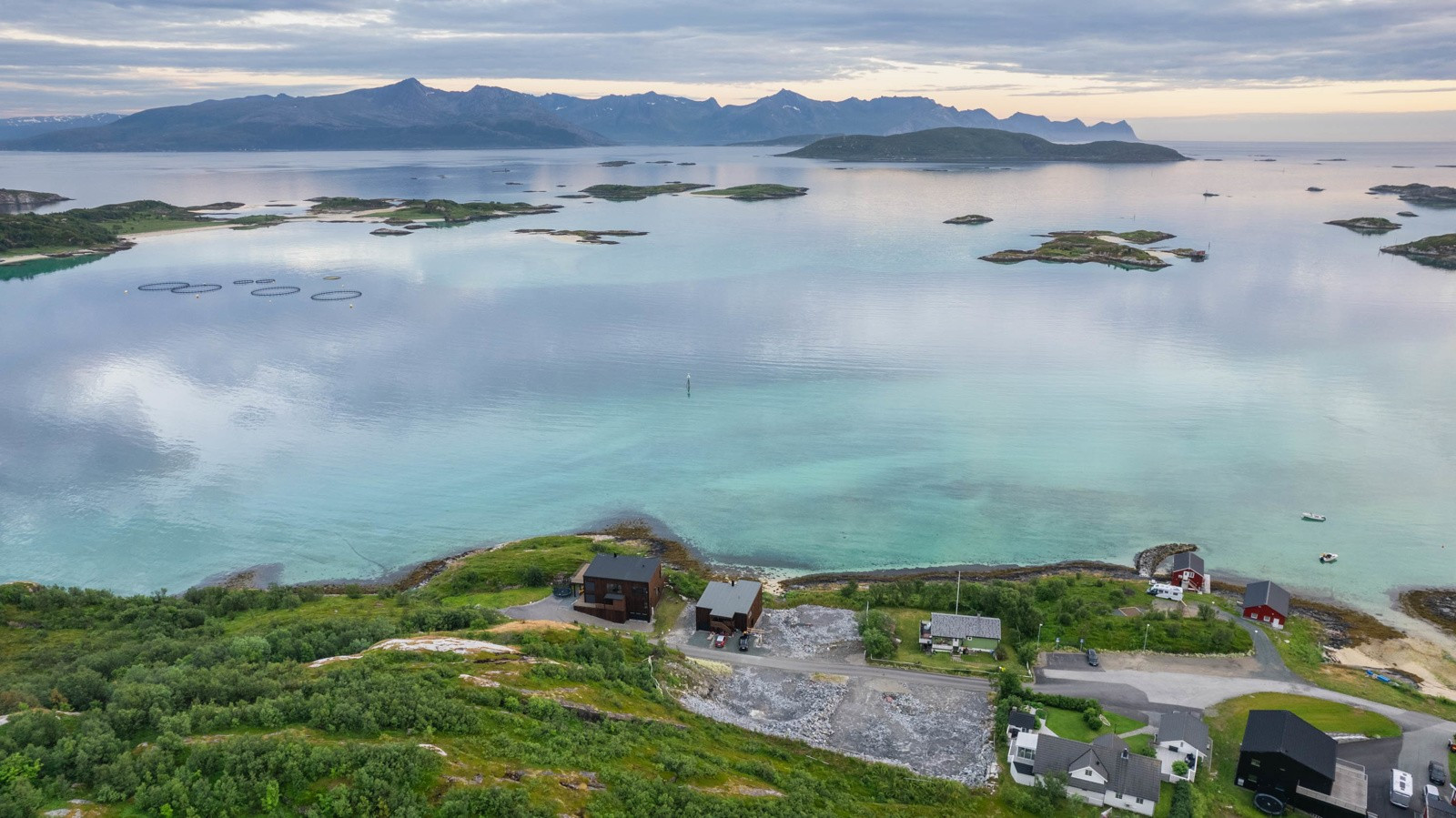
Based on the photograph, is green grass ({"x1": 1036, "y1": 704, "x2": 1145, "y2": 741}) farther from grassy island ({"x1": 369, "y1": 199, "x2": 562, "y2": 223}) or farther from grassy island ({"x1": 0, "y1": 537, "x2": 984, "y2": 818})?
grassy island ({"x1": 369, "y1": 199, "x2": 562, "y2": 223})

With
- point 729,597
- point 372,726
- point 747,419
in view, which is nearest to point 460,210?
point 747,419

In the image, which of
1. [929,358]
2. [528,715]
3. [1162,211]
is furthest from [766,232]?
[528,715]

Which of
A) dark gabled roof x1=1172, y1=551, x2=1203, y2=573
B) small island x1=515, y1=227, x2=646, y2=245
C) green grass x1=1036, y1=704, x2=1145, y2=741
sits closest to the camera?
green grass x1=1036, y1=704, x2=1145, y2=741

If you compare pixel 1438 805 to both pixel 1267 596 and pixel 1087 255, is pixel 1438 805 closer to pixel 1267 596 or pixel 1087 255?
pixel 1267 596

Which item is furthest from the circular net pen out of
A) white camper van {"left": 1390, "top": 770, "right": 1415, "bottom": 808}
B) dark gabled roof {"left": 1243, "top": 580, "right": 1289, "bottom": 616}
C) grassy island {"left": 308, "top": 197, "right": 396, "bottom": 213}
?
white camper van {"left": 1390, "top": 770, "right": 1415, "bottom": 808}

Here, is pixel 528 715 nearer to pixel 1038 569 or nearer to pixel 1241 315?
pixel 1038 569

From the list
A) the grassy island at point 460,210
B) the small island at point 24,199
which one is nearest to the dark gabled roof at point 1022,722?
the grassy island at point 460,210
